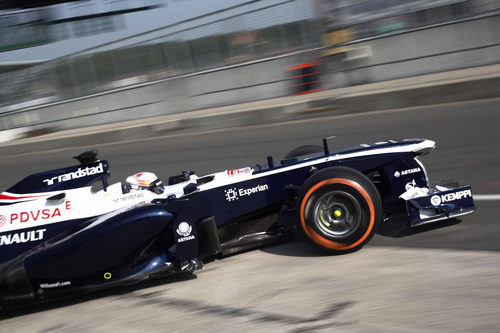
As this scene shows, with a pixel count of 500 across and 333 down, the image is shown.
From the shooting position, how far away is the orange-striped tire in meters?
5.00

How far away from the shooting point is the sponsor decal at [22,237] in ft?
18.1

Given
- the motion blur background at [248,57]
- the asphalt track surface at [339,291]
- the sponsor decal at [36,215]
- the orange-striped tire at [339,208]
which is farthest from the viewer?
the motion blur background at [248,57]

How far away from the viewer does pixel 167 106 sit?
1794cm

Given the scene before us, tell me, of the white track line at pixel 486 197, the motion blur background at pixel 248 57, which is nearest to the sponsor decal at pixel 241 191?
the white track line at pixel 486 197

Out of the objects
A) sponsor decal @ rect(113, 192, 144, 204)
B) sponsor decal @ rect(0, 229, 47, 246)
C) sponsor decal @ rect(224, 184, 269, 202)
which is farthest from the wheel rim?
sponsor decal @ rect(0, 229, 47, 246)

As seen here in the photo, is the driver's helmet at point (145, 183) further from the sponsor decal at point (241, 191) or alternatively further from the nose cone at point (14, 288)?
the nose cone at point (14, 288)

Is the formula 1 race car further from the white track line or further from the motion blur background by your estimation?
the motion blur background

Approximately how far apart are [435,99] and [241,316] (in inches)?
323

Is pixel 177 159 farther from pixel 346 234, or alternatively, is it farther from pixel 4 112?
pixel 4 112

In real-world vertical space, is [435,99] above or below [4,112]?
below

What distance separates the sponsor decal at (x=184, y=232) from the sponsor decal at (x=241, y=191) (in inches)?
21.0

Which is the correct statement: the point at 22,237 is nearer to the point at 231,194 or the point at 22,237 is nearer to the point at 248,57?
the point at 231,194

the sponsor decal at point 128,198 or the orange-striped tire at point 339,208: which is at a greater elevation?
the sponsor decal at point 128,198

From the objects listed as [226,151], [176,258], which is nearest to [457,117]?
[226,151]
